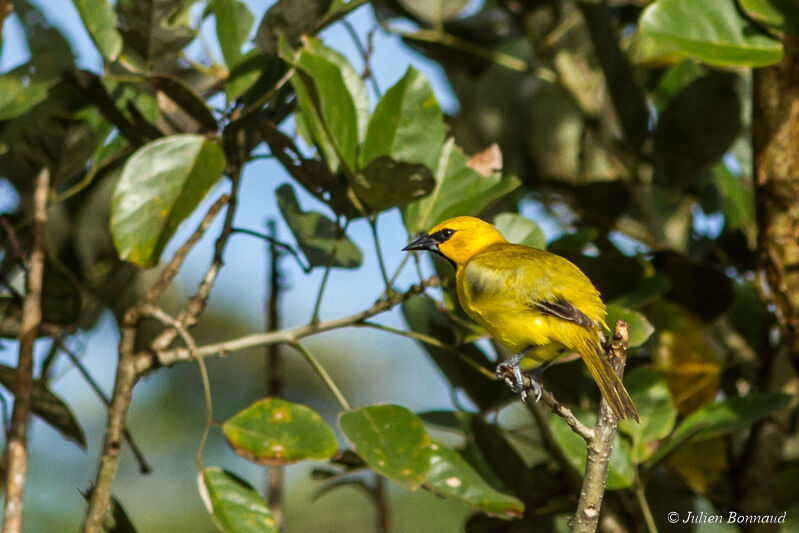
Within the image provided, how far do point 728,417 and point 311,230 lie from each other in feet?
2.63

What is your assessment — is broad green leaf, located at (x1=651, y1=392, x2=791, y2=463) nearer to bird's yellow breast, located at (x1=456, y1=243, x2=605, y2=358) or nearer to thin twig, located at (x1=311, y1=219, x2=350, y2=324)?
bird's yellow breast, located at (x1=456, y1=243, x2=605, y2=358)

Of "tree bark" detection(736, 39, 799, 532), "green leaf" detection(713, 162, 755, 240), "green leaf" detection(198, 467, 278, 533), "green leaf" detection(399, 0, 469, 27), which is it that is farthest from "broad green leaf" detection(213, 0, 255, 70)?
"green leaf" detection(713, 162, 755, 240)

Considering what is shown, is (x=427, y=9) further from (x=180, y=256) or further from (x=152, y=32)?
(x=180, y=256)

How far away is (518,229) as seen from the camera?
1.54 meters

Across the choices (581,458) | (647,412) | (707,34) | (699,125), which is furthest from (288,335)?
(699,125)

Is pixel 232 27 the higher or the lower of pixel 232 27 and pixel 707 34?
the higher

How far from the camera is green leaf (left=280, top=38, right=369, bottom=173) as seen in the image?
50.7 inches

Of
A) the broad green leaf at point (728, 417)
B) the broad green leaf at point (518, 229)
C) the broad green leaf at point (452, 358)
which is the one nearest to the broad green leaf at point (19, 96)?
the broad green leaf at point (452, 358)

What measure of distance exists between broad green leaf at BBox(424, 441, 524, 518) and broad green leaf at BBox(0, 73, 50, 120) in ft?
3.28

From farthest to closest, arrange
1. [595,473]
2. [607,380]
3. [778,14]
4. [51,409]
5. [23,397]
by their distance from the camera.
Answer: [51,409]
[778,14]
[23,397]
[607,380]
[595,473]

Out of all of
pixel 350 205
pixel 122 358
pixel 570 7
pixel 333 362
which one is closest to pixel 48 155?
pixel 122 358

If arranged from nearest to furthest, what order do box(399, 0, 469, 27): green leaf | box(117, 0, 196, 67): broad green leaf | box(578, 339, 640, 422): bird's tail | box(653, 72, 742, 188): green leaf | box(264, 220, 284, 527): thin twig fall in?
box(578, 339, 640, 422): bird's tail
box(117, 0, 196, 67): broad green leaf
box(264, 220, 284, 527): thin twig
box(653, 72, 742, 188): green leaf
box(399, 0, 469, 27): green leaf

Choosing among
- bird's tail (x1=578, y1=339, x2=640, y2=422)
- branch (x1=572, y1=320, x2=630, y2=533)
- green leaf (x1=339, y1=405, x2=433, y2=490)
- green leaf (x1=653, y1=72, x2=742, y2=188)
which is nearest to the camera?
branch (x1=572, y1=320, x2=630, y2=533)

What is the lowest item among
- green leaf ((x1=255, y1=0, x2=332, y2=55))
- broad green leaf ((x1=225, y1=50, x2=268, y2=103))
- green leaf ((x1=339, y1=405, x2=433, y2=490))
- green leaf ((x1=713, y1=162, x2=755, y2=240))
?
green leaf ((x1=713, y1=162, x2=755, y2=240))
